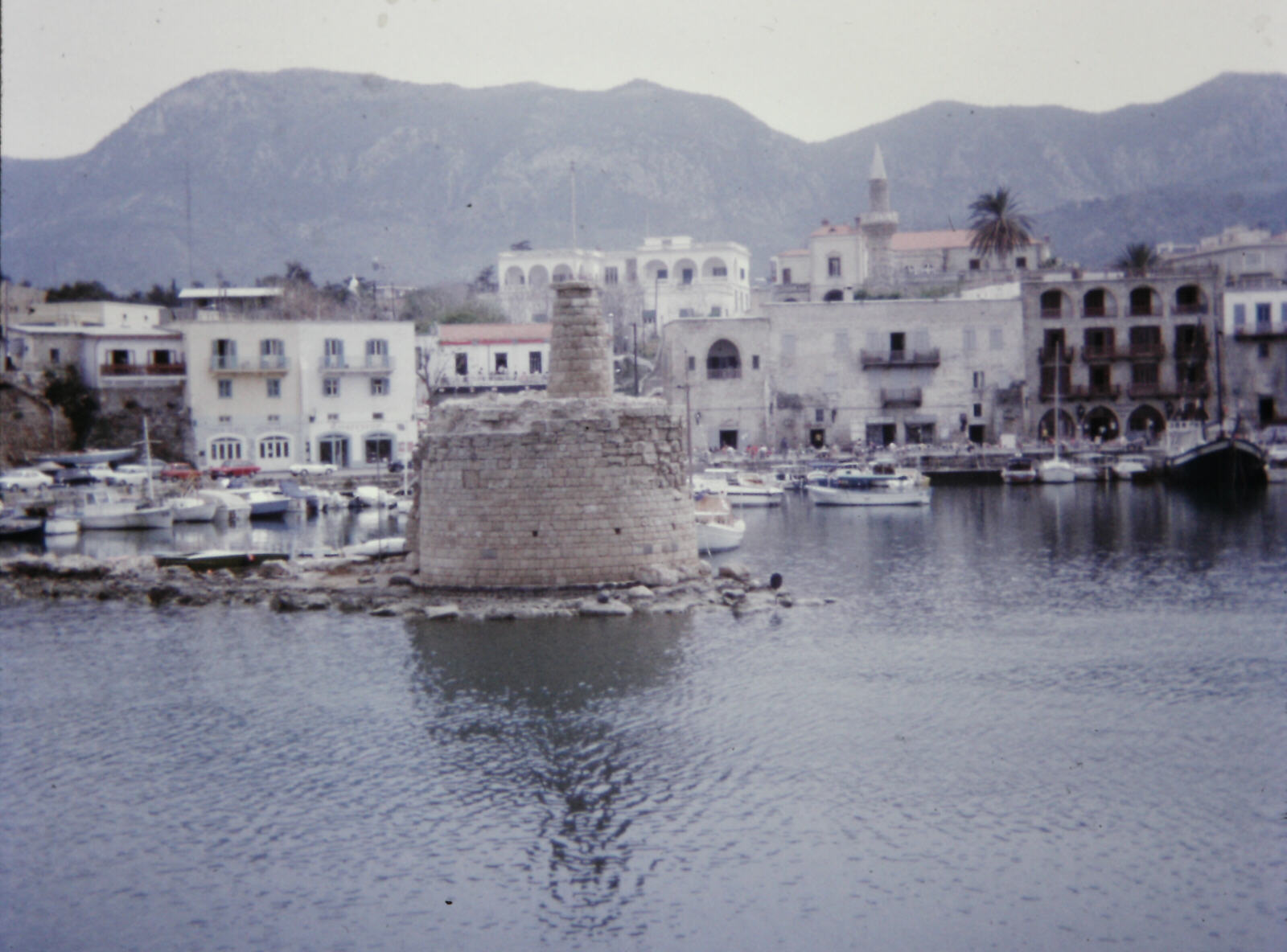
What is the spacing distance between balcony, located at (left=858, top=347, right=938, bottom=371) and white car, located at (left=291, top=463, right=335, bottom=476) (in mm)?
22956

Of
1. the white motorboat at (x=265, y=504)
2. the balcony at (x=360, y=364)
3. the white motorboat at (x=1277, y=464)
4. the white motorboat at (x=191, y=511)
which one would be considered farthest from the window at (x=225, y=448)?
the white motorboat at (x=1277, y=464)

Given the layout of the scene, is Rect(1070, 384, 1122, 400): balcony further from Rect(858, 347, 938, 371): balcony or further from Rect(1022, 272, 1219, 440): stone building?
Rect(858, 347, 938, 371): balcony

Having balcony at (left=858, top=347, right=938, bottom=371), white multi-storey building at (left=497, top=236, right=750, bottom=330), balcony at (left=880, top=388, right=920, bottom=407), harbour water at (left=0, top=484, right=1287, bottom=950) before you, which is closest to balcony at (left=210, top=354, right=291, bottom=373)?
white multi-storey building at (left=497, top=236, right=750, bottom=330)

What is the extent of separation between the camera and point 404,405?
5228cm

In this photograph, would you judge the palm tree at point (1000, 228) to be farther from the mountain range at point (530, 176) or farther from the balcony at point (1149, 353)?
the mountain range at point (530, 176)

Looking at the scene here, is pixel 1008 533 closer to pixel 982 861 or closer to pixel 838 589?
Result: pixel 838 589

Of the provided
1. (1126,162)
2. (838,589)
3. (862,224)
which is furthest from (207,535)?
(1126,162)

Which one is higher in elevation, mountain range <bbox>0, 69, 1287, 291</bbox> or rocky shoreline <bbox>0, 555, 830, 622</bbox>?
mountain range <bbox>0, 69, 1287, 291</bbox>

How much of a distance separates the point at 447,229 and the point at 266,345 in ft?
279

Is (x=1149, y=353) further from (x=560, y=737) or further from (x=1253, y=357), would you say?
(x=560, y=737)

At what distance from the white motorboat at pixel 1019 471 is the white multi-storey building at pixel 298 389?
23.8 meters

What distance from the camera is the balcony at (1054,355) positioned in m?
55.2

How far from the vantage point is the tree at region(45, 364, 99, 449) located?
50.5 m

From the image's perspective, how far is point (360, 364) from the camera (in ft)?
168
